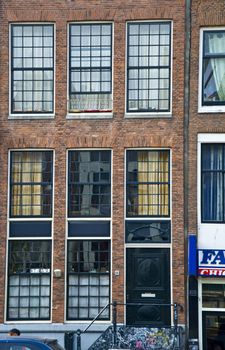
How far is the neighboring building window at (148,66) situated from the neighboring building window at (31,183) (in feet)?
10.2

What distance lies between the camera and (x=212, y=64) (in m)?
22.9

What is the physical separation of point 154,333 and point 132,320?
965 mm

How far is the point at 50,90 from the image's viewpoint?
76.1ft

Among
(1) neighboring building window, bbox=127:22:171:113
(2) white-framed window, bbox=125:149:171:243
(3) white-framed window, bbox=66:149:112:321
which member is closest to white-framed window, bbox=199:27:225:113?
(1) neighboring building window, bbox=127:22:171:113

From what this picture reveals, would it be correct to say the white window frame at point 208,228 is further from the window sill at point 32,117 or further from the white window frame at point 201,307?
the window sill at point 32,117

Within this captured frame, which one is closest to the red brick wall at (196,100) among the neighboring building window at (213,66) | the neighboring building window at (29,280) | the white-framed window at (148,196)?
the neighboring building window at (213,66)

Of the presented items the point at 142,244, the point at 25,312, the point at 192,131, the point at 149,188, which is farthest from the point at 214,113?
the point at 25,312

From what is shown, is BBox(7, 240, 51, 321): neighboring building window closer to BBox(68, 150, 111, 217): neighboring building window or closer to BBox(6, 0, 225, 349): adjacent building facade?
BBox(6, 0, 225, 349): adjacent building facade

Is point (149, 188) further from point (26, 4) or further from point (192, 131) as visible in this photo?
point (26, 4)

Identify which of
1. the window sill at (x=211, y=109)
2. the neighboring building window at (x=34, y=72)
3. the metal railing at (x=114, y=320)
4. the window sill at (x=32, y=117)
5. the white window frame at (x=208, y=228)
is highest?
the neighboring building window at (x=34, y=72)

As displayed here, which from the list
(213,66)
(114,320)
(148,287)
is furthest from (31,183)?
(213,66)

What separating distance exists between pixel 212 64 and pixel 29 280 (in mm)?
8486

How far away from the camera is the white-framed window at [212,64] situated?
2278cm

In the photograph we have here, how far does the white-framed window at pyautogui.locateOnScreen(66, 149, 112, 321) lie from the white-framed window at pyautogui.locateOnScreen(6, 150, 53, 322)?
2.12 feet
